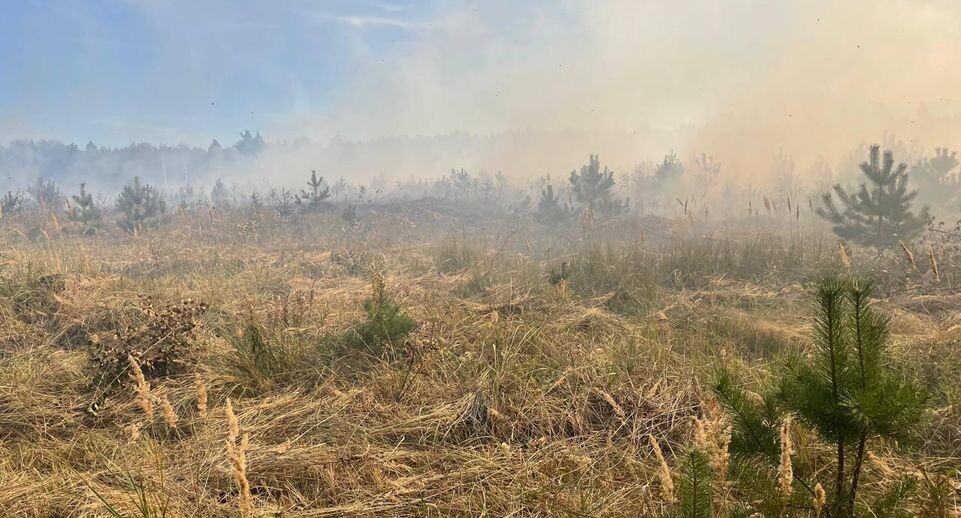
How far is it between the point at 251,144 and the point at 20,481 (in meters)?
65.2

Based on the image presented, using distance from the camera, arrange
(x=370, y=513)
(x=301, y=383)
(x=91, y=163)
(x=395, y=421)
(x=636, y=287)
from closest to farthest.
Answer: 1. (x=370, y=513)
2. (x=395, y=421)
3. (x=301, y=383)
4. (x=636, y=287)
5. (x=91, y=163)

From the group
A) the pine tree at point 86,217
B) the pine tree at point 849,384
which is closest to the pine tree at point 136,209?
the pine tree at point 86,217

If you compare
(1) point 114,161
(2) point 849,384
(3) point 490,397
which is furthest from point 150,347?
(1) point 114,161

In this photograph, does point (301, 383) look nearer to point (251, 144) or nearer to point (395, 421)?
point (395, 421)

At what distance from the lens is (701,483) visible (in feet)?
3.88

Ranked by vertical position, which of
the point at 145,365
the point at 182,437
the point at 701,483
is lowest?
the point at 182,437

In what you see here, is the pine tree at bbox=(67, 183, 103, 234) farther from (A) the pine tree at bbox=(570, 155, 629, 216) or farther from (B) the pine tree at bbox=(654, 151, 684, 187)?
(B) the pine tree at bbox=(654, 151, 684, 187)

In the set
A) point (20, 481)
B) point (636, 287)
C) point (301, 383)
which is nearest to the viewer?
point (20, 481)

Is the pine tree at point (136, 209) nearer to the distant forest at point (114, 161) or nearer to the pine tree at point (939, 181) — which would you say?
the pine tree at point (939, 181)

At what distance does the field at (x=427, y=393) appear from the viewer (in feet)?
6.55

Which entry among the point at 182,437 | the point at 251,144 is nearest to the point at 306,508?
the point at 182,437

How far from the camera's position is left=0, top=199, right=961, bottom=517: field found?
2.00 meters

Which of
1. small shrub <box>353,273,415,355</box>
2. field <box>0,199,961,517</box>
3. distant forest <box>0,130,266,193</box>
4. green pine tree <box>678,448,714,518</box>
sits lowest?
field <box>0,199,961,517</box>

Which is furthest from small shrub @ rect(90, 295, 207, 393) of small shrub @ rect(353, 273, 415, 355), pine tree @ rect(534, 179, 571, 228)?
pine tree @ rect(534, 179, 571, 228)
